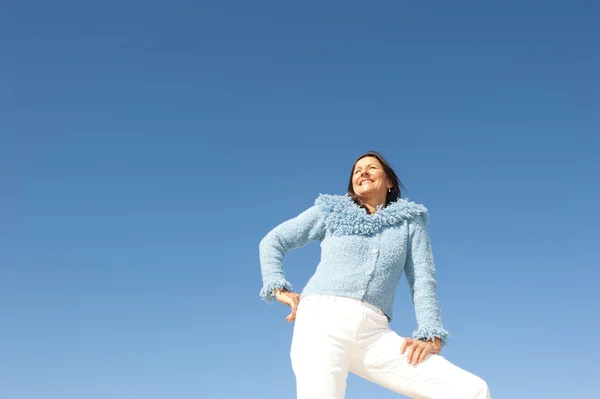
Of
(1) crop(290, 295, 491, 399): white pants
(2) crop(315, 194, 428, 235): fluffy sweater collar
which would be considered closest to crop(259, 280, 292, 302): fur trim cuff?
(1) crop(290, 295, 491, 399): white pants

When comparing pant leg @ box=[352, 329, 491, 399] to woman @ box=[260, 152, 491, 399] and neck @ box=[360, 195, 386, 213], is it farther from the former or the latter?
neck @ box=[360, 195, 386, 213]

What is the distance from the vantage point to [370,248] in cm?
490

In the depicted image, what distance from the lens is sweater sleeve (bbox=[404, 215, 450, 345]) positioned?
4.69m

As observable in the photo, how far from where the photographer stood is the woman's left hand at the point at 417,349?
14.6ft

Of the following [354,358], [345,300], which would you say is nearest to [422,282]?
[345,300]

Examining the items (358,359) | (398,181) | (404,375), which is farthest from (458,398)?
(398,181)

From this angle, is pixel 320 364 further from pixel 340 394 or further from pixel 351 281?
pixel 351 281

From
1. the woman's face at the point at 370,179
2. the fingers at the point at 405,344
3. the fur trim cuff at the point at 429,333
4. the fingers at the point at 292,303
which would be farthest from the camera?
the woman's face at the point at 370,179

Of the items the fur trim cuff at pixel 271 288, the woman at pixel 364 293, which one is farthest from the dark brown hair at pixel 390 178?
the fur trim cuff at pixel 271 288

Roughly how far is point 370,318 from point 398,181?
53.6 inches

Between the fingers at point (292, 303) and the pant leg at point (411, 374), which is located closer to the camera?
the pant leg at point (411, 374)

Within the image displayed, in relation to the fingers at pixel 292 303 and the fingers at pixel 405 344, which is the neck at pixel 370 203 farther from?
the fingers at pixel 405 344

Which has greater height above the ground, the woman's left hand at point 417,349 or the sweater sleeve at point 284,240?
the sweater sleeve at point 284,240

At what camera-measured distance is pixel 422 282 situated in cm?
490
